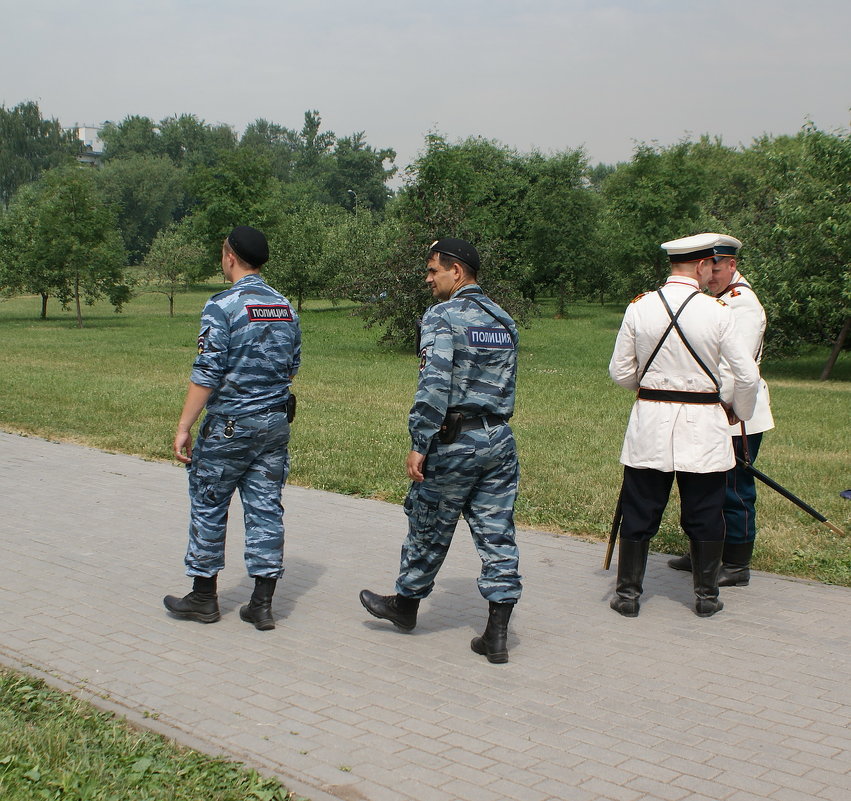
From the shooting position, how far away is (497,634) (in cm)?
463

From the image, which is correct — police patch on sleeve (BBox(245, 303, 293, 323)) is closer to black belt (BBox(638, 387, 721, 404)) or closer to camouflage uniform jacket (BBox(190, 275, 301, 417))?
camouflage uniform jacket (BBox(190, 275, 301, 417))

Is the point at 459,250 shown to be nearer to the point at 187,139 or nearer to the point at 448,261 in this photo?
the point at 448,261

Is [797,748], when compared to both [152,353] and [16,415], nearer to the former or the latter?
[16,415]

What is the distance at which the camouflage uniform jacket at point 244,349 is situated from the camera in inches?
193

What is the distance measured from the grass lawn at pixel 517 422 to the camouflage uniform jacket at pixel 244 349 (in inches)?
120

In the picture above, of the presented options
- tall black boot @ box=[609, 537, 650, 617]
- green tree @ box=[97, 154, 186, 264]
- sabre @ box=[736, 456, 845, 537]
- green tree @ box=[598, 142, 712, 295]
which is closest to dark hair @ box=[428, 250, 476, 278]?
tall black boot @ box=[609, 537, 650, 617]

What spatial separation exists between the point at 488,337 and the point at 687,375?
123cm

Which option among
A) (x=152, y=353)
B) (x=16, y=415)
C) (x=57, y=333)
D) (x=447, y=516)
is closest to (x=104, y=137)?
(x=57, y=333)

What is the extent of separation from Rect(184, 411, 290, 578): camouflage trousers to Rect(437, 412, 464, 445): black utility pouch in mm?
987

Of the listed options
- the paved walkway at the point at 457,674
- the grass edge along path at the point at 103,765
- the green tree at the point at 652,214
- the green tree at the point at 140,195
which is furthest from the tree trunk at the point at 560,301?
the green tree at the point at 140,195

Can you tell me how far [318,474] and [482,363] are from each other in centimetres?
481

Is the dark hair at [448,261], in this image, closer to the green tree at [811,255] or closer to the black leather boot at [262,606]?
the black leather boot at [262,606]

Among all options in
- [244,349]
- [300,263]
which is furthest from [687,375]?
[300,263]

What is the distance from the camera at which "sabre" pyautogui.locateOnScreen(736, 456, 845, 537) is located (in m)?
5.89
